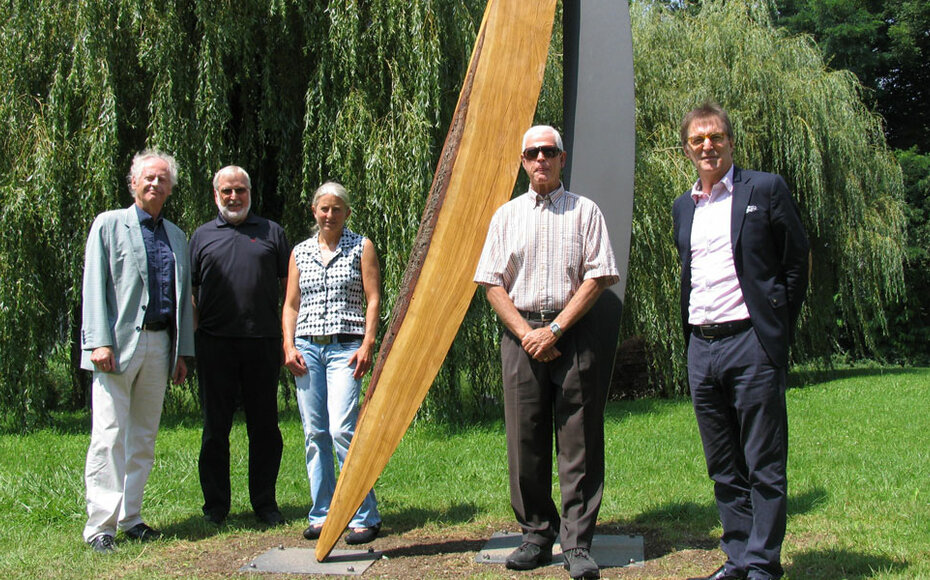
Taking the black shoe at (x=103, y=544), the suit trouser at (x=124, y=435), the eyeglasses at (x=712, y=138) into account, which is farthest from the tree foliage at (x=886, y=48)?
the black shoe at (x=103, y=544)

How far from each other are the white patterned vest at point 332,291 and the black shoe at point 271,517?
1.03 m

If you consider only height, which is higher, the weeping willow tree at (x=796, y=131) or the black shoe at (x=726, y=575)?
the weeping willow tree at (x=796, y=131)

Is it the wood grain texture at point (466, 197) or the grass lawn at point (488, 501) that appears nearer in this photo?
the grass lawn at point (488, 501)

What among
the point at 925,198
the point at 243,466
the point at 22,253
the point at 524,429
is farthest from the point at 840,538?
the point at 925,198

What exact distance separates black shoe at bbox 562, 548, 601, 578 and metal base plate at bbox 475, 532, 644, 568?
0.20 meters

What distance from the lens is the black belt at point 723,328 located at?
10.3ft

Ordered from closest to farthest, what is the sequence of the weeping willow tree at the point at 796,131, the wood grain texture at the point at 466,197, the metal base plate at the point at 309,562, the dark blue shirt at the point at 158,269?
the metal base plate at the point at 309,562, the wood grain texture at the point at 466,197, the dark blue shirt at the point at 158,269, the weeping willow tree at the point at 796,131

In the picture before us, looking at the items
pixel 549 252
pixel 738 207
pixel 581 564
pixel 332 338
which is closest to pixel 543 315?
pixel 549 252

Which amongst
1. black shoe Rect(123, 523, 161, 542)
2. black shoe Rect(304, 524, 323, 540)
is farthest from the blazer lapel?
black shoe Rect(123, 523, 161, 542)

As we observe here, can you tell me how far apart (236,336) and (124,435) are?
2.31 ft

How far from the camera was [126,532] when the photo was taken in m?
4.11

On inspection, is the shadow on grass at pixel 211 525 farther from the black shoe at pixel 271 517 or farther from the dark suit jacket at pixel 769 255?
the dark suit jacket at pixel 769 255

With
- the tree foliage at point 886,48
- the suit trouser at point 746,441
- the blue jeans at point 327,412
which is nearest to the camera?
the suit trouser at point 746,441

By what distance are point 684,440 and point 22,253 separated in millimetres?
6092
